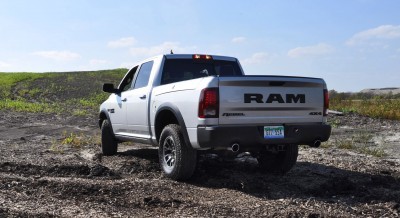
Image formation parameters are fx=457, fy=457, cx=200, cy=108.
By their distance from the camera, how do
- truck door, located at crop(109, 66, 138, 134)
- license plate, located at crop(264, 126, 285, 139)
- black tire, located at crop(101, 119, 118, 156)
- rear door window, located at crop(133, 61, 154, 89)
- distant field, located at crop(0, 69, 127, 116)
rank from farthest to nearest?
distant field, located at crop(0, 69, 127, 116), black tire, located at crop(101, 119, 118, 156), truck door, located at crop(109, 66, 138, 134), rear door window, located at crop(133, 61, 154, 89), license plate, located at crop(264, 126, 285, 139)

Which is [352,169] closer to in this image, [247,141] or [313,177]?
[313,177]

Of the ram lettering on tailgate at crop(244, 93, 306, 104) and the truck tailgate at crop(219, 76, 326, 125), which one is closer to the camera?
the truck tailgate at crop(219, 76, 326, 125)

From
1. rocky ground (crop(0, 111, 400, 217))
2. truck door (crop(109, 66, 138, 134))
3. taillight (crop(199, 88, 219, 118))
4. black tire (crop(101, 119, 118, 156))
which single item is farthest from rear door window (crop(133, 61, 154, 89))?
taillight (crop(199, 88, 219, 118))

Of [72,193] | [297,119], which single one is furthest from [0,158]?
[297,119]

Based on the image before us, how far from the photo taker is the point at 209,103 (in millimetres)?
5750

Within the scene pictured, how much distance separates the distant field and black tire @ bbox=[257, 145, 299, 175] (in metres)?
16.4

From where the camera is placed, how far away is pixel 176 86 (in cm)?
650

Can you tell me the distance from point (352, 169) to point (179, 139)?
3.37 meters

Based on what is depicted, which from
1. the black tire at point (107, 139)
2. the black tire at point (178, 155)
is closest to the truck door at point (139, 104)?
the black tire at point (178, 155)

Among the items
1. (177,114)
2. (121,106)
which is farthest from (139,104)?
(177,114)

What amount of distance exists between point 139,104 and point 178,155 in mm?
1787

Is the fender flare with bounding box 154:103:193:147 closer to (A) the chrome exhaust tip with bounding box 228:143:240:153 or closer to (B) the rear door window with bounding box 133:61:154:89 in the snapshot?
(A) the chrome exhaust tip with bounding box 228:143:240:153

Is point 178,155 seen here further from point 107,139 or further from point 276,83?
point 107,139

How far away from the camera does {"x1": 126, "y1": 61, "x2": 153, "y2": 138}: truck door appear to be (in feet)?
24.8
